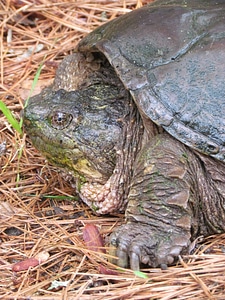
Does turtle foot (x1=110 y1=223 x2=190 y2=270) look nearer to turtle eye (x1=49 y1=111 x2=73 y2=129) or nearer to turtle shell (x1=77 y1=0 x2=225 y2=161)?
turtle shell (x1=77 y1=0 x2=225 y2=161)

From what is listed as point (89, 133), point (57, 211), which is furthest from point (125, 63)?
point (57, 211)

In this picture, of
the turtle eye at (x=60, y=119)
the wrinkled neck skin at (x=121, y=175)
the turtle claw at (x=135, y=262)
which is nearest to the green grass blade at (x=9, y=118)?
the turtle eye at (x=60, y=119)

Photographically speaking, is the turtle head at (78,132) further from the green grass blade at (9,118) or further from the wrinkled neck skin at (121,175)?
the green grass blade at (9,118)

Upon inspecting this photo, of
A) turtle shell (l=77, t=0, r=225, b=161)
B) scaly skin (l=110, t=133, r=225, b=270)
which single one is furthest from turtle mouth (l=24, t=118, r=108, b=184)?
turtle shell (l=77, t=0, r=225, b=161)

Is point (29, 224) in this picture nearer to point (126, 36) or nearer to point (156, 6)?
point (126, 36)

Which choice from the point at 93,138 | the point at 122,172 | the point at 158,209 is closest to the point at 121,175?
the point at 122,172

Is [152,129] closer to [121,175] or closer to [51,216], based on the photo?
[121,175]

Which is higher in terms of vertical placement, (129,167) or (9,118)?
(9,118)
